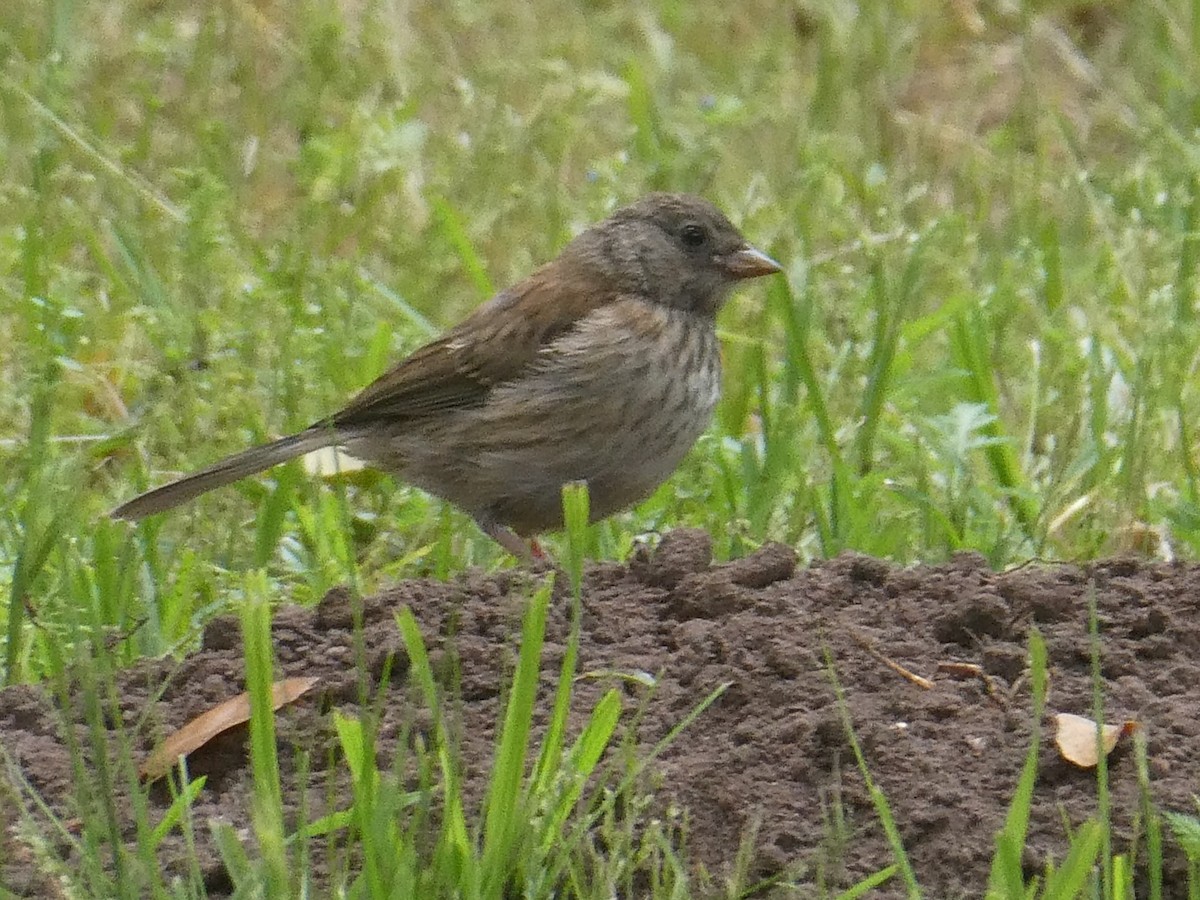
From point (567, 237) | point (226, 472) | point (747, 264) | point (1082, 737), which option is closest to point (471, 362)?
point (226, 472)

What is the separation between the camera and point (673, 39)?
30.0ft

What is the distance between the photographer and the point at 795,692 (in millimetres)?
3705

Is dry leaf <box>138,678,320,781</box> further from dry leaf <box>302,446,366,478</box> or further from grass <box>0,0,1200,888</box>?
dry leaf <box>302,446,366,478</box>

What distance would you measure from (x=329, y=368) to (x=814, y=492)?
1538mm

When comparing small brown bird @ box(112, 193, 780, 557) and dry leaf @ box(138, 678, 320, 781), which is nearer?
dry leaf @ box(138, 678, 320, 781)

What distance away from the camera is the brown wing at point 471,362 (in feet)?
17.6

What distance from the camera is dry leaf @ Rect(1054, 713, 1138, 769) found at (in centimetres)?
349

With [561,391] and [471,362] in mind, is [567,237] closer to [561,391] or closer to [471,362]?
[471,362]

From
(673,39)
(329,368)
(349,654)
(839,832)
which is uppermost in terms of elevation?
(673,39)

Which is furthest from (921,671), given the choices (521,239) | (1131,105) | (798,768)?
(1131,105)

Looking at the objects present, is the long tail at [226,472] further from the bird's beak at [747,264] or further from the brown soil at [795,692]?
the bird's beak at [747,264]

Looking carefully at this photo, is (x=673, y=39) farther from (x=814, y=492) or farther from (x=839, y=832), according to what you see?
(x=839, y=832)

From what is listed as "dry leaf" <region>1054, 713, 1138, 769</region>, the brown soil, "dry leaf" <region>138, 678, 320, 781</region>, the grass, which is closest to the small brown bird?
the grass

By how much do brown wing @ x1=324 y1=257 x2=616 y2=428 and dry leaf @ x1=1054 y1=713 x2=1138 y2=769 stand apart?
205cm
